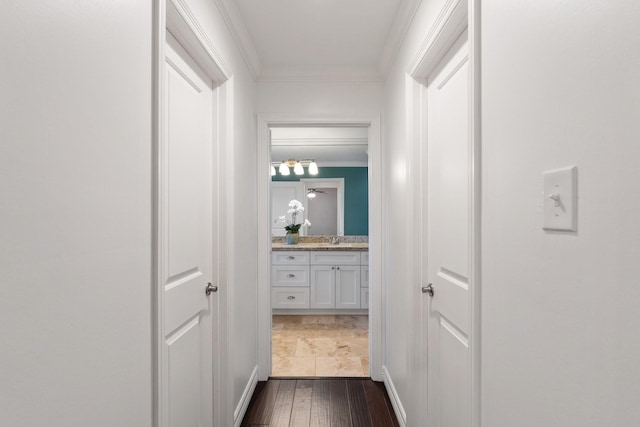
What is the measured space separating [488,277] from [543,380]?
0.30m

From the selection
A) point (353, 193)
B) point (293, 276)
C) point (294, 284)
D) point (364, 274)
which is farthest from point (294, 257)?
point (353, 193)

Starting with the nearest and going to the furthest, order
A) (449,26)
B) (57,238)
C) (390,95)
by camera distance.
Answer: (57,238), (449,26), (390,95)

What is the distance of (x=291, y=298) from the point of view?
4.53 m

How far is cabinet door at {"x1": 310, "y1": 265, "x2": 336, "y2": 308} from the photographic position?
4520 mm

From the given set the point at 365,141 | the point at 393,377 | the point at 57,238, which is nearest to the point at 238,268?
the point at 393,377

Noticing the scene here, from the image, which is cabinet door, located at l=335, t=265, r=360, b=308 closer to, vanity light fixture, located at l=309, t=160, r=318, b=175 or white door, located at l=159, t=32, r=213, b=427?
vanity light fixture, located at l=309, t=160, r=318, b=175

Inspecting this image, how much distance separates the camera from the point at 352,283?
14.8 feet

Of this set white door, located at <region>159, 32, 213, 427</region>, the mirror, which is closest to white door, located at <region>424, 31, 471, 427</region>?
white door, located at <region>159, 32, 213, 427</region>

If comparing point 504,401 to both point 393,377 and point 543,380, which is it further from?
point 393,377

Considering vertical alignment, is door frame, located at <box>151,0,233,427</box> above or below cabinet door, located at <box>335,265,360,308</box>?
above

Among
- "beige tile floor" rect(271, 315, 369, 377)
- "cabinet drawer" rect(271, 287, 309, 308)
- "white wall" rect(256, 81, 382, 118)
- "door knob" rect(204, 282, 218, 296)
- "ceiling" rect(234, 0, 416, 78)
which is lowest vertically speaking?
"beige tile floor" rect(271, 315, 369, 377)

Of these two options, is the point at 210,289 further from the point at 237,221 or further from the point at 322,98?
the point at 322,98

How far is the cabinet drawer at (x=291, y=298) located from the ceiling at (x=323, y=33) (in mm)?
2731

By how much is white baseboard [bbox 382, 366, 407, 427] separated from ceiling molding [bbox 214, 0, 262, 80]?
2387mm
